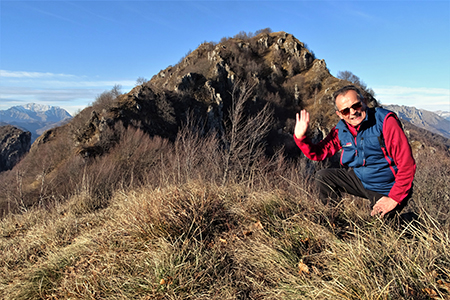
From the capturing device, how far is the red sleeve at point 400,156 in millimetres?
1992

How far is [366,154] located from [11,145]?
5177 cm

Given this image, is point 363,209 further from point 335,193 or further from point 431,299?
point 431,299

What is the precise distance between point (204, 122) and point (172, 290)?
131ft

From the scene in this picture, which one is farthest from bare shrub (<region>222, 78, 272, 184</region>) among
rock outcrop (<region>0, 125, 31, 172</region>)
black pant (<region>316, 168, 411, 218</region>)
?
rock outcrop (<region>0, 125, 31, 172</region>)

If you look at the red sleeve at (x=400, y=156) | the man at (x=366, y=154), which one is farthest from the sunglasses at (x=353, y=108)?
the red sleeve at (x=400, y=156)

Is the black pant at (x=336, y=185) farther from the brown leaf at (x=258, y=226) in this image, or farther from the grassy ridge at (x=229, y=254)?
the brown leaf at (x=258, y=226)

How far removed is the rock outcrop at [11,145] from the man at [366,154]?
46.8m

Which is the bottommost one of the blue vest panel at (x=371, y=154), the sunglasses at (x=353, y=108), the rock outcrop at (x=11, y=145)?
the rock outcrop at (x=11, y=145)

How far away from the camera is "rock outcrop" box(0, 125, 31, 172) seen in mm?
38044

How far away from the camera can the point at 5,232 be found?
3543mm

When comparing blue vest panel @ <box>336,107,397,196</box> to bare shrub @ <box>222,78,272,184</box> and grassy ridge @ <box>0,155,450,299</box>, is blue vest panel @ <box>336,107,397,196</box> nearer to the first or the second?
grassy ridge @ <box>0,155,450,299</box>

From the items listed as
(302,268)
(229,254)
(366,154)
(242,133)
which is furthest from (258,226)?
(242,133)

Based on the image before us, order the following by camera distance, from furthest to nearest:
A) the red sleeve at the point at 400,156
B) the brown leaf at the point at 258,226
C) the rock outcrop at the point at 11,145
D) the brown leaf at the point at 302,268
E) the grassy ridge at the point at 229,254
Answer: the rock outcrop at the point at 11,145, the brown leaf at the point at 258,226, the red sleeve at the point at 400,156, the brown leaf at the point at 302,268, the grassy ridge at the point at 229,254

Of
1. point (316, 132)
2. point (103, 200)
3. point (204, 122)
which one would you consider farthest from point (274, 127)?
point (103, 200)
